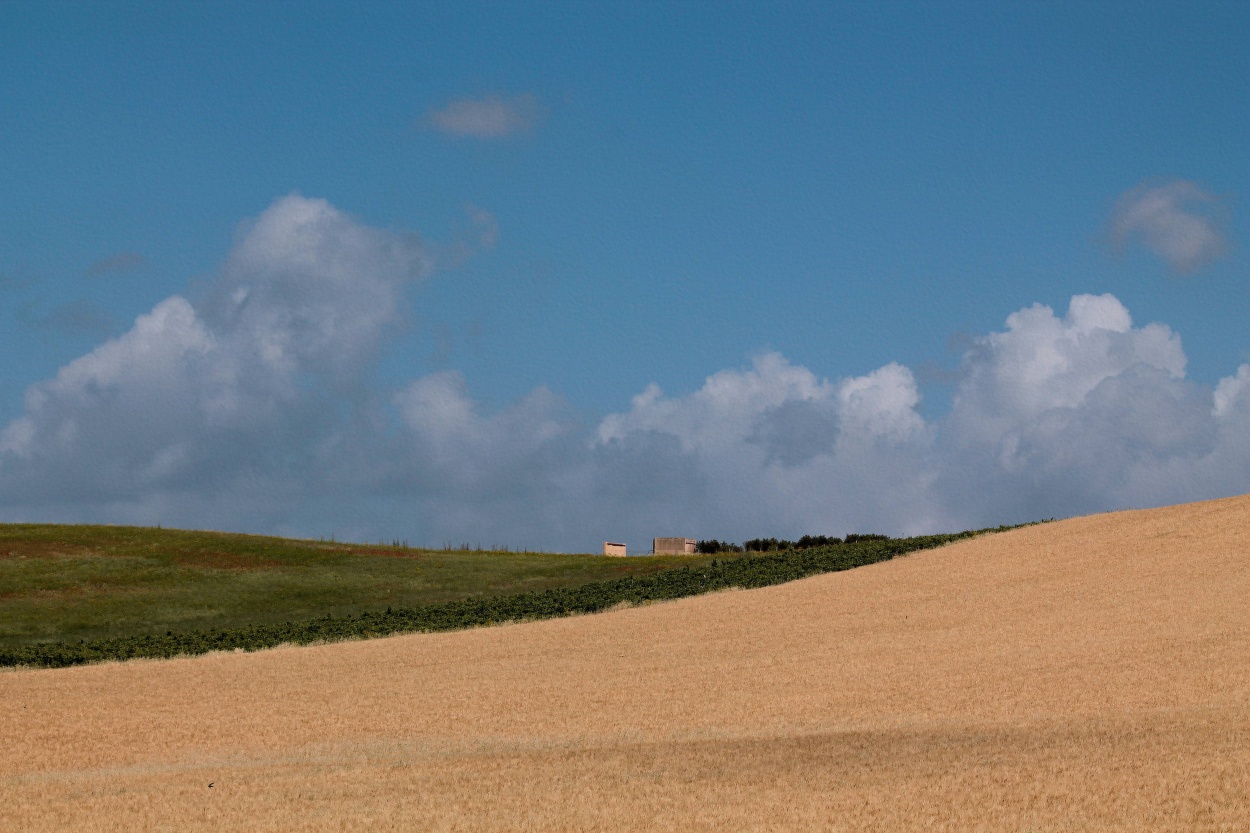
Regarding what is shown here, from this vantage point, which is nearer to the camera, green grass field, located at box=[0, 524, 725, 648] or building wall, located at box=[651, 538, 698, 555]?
green grass field, located at box=[0, 524, 725, 648]

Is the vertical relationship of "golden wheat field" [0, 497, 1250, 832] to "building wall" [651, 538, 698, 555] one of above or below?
below

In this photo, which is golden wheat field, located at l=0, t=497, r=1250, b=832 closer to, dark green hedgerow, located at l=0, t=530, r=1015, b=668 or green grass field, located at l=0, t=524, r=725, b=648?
dark green hedgerow, located at l=0, t=530, r=1015, b=668

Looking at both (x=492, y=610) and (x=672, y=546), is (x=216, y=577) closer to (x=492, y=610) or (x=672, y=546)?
(x=492, y=610)

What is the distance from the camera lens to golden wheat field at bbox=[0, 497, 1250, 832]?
13711 millimetres

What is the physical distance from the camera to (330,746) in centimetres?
1872

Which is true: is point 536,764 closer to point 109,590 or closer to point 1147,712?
point 1147,712

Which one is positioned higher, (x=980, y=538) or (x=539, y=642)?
(x=980, y=538)

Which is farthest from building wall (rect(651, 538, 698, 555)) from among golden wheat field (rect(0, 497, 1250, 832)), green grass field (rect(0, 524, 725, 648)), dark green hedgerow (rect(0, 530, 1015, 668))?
golden wheat field (rect(0, 497, 1250, 832))

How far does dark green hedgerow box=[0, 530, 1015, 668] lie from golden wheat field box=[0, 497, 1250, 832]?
8.33 ft

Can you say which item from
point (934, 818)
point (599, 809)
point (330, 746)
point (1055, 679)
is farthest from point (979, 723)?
point (330, 746)

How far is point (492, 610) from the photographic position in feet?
130

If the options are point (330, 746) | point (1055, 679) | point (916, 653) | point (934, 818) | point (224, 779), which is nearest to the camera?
point (934, 818)

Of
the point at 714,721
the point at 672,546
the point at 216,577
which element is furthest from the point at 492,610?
the point at 672,546

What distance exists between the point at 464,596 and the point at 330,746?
2782 centimetres
